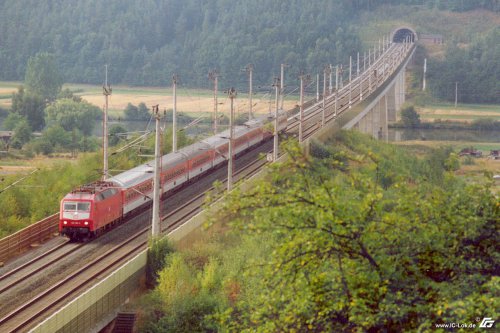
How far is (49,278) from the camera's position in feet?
116

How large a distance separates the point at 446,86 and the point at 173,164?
5573 inches

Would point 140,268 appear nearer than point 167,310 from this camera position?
No

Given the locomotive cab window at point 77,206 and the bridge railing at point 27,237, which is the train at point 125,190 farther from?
the bridge railing at point 27,237

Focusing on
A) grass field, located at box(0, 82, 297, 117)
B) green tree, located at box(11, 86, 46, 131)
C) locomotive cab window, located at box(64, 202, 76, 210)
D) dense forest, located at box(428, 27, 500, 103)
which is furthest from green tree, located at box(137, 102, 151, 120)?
locomotive cab window, located at box(64, 202, 76, 210)

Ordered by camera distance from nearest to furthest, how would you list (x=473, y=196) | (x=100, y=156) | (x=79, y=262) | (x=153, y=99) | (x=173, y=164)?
(x=473, y=196)
(x=79, y=262)
(x=173, y=164)
(x=100, y=156)
(x=153, y=99)

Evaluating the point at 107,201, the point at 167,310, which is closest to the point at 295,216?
the point at 167,310

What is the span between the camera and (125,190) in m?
46.9

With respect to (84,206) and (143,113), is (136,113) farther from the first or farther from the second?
(84,206)

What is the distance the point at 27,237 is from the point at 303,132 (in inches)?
1802

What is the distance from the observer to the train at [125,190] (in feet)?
139

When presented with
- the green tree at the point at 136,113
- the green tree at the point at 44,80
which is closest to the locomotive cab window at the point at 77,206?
the green tree at the point at 136,113

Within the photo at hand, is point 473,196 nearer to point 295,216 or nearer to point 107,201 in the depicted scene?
point 295,216

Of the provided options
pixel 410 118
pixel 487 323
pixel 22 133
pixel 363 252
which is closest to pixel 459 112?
pixel 410 118

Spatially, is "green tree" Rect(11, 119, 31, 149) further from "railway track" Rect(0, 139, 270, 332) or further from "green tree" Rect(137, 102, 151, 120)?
"railway track" Rect(0, 139, 270, 332)
